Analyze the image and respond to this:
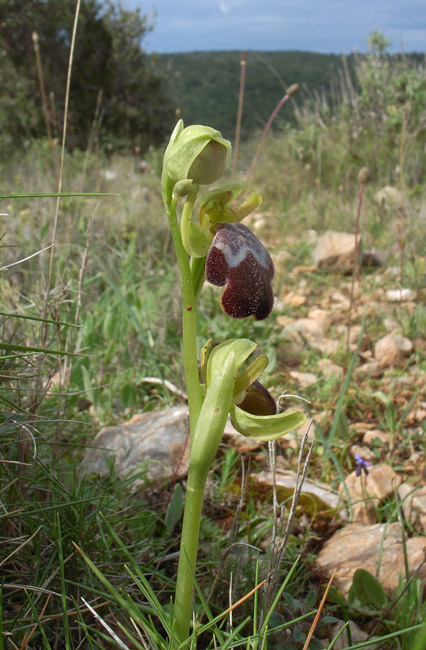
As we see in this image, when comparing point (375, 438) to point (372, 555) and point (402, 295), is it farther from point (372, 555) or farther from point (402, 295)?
point (402, 295)

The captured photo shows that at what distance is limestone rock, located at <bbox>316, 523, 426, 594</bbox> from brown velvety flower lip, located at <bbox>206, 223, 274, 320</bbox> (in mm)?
714

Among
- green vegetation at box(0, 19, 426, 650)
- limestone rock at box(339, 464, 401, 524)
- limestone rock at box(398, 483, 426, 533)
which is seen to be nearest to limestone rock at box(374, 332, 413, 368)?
green vegetation at box(0, 19, 426, 650)

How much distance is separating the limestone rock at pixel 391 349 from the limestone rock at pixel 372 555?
1.12 metres

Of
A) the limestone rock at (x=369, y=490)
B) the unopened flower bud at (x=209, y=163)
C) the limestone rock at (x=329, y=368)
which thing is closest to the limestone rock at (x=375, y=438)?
the limestone rock at (x=369, y=490)

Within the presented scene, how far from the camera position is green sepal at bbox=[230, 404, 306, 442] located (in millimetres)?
1033

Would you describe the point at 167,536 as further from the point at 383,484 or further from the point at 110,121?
the point at 110,121

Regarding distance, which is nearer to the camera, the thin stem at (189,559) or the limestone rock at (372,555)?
the thin stem at (189,559)

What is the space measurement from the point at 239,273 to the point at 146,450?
88 centimetres

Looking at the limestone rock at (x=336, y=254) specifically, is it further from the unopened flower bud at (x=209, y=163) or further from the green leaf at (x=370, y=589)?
the unopened flower bud at (x=209, y=163)

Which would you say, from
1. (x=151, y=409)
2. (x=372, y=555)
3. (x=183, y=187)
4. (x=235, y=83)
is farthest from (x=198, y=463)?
(x=235, y=83)

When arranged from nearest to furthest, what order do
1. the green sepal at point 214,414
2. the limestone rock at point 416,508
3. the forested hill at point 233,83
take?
the green sepal at point 214,414 < the limestone rock at point 416,508 < the forested hill at point 233,83

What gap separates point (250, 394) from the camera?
1.14m

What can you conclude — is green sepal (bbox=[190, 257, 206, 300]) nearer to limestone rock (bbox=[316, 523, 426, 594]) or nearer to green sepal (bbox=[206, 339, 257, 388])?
green sepal (bbox=[206, 339, 257, 388])

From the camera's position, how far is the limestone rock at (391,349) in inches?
101
